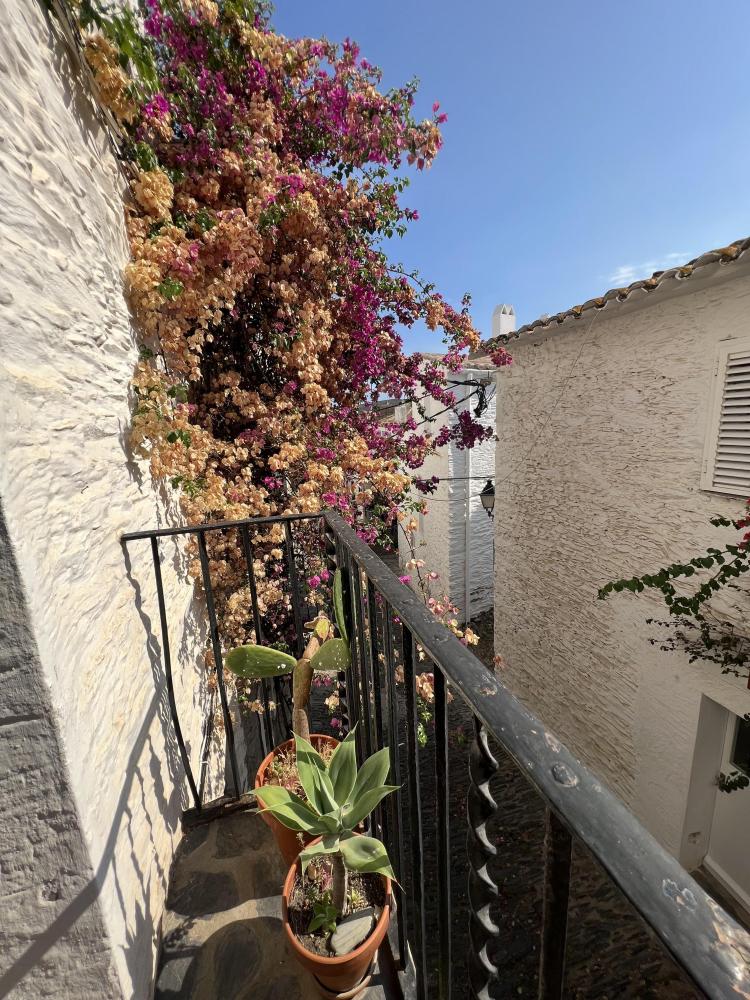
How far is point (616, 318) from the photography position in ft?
14.8

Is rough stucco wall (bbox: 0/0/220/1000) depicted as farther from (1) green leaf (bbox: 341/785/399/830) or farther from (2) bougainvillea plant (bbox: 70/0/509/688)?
(1) green leaf (bbox: 341/785/399/830)

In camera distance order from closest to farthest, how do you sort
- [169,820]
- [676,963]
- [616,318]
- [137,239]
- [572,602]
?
[676,963] < [169,820] < [137,239] < [616,318] < [572,602]

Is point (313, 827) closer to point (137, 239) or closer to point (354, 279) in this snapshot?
point (137, 239)

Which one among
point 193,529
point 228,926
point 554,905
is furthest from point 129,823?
point 554,905

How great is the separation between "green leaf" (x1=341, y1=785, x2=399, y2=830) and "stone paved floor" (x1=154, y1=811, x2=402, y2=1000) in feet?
2.39

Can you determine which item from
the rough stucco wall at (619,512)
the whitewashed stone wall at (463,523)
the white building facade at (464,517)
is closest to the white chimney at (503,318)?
the white building facade at (464,517)

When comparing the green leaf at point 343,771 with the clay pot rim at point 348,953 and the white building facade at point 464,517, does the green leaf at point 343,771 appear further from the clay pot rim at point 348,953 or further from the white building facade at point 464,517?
the white building facade at point 464,517

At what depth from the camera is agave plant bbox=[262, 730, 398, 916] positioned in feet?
3.36

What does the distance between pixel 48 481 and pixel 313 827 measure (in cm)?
112

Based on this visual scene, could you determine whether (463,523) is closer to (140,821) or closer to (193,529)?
(193,529)

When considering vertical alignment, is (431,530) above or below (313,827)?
below

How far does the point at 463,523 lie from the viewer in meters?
10.3

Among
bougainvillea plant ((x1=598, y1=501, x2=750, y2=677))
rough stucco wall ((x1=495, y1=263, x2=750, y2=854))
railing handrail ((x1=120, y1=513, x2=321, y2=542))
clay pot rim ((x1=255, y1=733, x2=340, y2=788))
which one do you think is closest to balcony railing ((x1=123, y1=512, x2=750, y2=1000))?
clay pot rim ((x1=255, y1=733, x2=340, y2=788))

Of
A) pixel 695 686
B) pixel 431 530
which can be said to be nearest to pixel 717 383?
pixel 695 686
